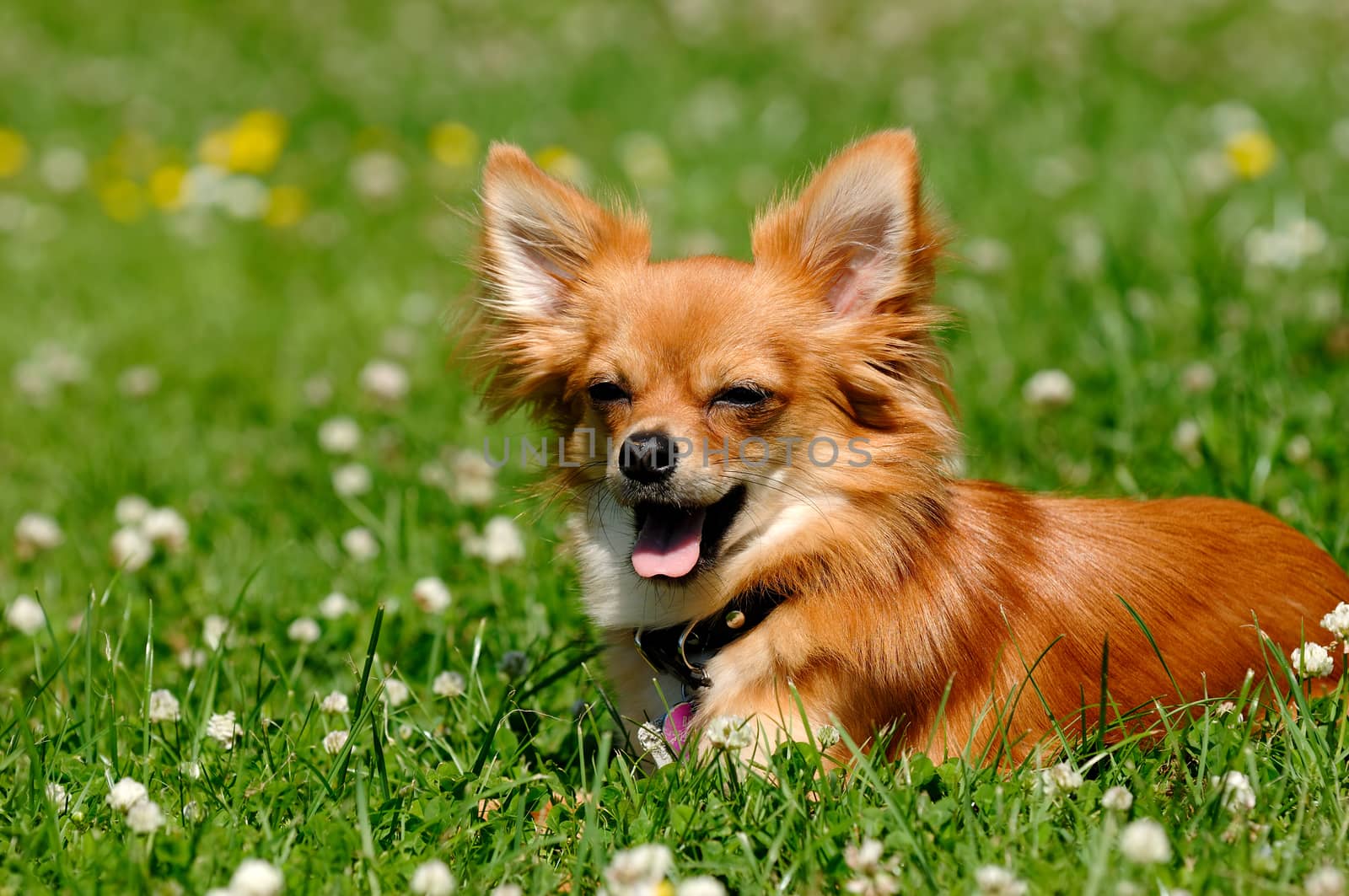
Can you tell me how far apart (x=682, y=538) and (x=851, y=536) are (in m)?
0.39

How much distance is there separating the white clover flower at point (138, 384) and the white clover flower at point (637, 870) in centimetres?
407

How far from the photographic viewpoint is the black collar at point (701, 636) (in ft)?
9.32

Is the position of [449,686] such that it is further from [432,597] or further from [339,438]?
[339,438]

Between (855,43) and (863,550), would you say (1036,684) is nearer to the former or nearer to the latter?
(863,550)

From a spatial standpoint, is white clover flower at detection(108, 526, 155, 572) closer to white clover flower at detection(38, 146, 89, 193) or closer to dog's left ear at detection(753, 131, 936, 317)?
dog's left ear at detection(753, 131, 936, 317)

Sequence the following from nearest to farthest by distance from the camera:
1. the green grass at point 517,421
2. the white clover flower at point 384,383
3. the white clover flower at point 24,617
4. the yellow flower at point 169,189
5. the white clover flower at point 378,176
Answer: the green grass at point 517,421
the white clover flower at point 24,617
the white clover flower at point 384,383
the yellow flower at point 169,189
the white clover flower at point 378,176

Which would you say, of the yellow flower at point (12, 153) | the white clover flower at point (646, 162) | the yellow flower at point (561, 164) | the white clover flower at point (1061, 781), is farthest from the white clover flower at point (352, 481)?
the yellow flower at point (12, 153)

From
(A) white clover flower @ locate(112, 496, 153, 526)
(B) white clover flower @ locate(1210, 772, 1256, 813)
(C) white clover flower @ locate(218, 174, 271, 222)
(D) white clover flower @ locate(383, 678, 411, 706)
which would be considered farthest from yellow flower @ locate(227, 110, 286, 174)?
(B) white clover flower @ locate(1210, 772, 1256, 813)

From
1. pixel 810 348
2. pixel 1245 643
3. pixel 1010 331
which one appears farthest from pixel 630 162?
pixel 1245 643

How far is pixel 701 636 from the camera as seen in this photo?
9.47 ft

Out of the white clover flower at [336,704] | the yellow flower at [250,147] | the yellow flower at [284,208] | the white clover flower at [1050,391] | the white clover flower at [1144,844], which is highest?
the yellow flower at [250,147]

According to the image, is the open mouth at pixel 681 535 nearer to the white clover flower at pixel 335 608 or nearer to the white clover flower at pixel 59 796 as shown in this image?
the white clover flower at pixel 335 608

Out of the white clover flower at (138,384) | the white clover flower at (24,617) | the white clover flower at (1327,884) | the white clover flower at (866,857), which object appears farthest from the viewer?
the white clover flower at (138,384)

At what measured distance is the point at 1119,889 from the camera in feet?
6.71
